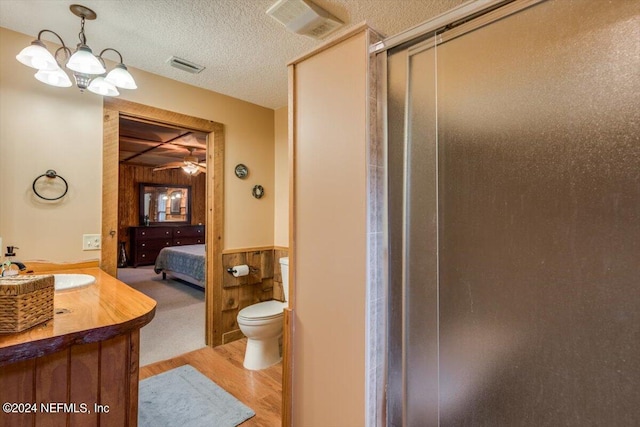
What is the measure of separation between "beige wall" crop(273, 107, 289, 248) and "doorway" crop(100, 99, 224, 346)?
1.99 ft

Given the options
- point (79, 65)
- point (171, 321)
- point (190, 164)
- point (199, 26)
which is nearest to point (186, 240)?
point (190, 164)

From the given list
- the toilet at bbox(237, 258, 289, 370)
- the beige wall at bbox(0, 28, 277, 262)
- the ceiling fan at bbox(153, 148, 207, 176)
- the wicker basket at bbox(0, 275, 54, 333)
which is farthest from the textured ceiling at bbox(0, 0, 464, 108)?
the ceiling fan at bbox(153, 148, 207, 176)

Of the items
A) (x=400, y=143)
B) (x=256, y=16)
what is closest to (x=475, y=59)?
(x=400, y=143)

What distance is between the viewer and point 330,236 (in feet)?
4.42

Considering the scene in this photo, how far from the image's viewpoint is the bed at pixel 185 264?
428cm

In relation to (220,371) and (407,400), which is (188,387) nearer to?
(220,371)

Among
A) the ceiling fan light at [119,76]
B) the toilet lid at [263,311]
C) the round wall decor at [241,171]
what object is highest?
the ceiling fan light at [119,76]

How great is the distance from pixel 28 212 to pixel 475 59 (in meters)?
2.58

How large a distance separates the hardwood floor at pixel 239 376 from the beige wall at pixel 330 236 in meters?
0.55

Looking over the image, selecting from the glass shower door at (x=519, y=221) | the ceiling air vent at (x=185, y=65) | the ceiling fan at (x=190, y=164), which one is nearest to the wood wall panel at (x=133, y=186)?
the ceiling fan at (x=190, y=164)

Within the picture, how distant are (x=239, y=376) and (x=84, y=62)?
227 centimetres

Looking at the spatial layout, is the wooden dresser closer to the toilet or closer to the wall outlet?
the wall outlet

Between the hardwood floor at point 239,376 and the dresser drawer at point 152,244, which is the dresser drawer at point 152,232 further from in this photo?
the hardwood floor at point 239,376

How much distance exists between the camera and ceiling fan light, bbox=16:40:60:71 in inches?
60.7
